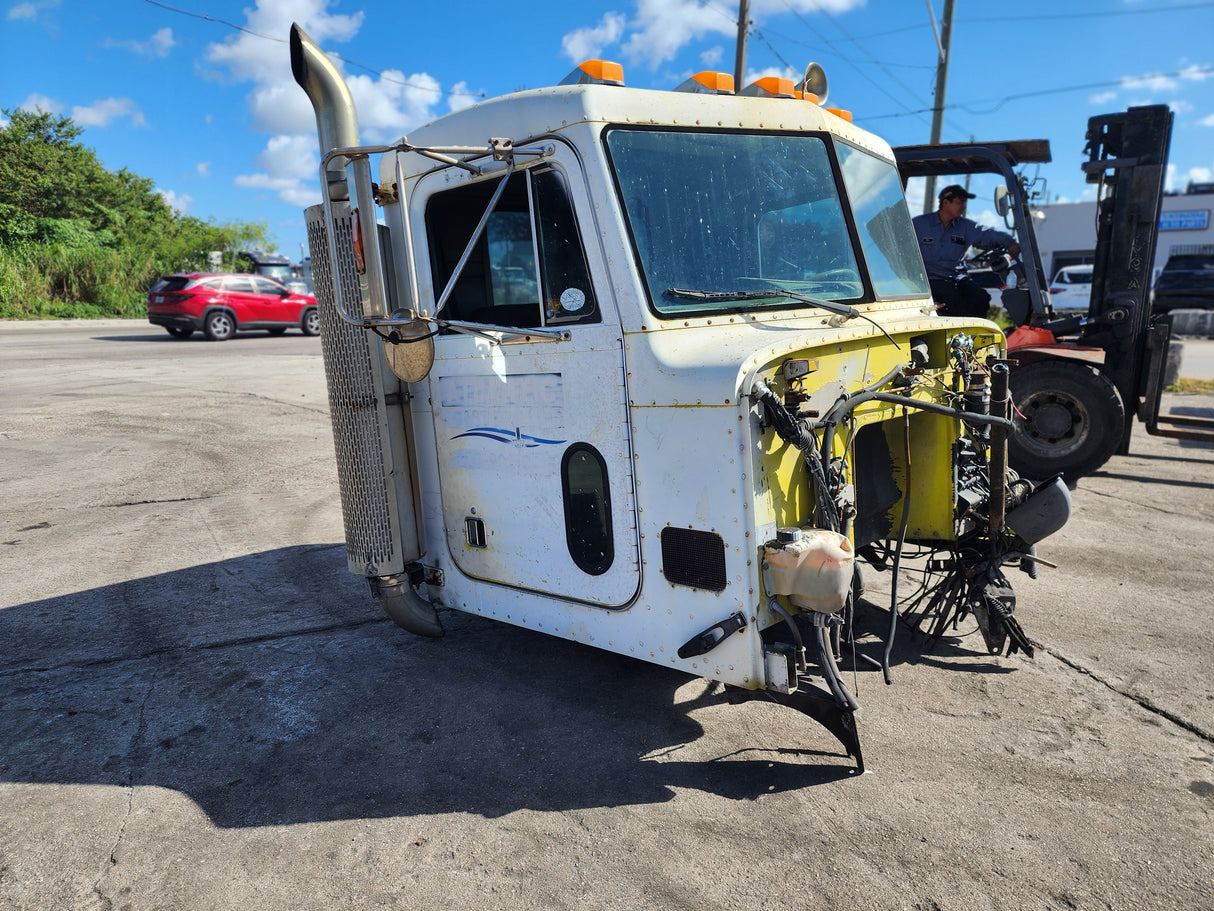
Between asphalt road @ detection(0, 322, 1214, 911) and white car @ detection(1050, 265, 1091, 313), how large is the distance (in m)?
19.4

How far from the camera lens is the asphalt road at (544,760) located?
8.36ft

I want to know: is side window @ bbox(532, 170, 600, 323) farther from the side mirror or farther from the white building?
the white building

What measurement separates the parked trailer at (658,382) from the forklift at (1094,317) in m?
3.61

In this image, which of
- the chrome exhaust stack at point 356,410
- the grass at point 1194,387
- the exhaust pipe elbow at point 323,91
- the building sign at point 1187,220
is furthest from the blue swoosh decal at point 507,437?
the building sign at point 1187,220

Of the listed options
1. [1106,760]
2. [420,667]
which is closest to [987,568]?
[1106,760]

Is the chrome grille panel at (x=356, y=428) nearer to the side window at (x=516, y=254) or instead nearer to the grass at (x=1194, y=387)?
the side window at (x=516, y=254)

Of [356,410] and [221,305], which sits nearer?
[356,410]

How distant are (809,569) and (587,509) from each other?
950 mm

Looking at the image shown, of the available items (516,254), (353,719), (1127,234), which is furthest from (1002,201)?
(353,719)

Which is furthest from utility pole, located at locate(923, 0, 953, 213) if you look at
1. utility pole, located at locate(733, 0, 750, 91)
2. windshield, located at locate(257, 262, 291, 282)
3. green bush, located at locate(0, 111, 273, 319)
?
green bush, located at locate(0, 111, 273, 319)

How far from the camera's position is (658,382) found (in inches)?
117

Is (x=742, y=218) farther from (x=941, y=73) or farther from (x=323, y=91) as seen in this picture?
(x=941, y=73)

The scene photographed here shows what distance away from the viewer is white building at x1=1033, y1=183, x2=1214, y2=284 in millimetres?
38312

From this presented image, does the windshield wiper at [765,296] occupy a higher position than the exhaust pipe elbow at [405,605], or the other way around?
the windshield wiper at [765,296]
